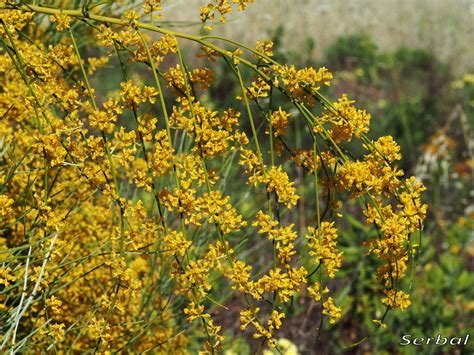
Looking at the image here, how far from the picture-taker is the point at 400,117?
5496 mm

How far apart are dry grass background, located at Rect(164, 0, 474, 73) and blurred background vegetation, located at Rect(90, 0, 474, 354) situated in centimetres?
2

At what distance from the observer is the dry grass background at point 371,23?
8242mm

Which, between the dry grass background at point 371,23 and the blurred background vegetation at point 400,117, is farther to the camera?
the dry grass background at point 371,23

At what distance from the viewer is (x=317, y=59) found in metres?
8.07

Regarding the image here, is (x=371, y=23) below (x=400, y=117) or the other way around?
the other way around

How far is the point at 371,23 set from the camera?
941cm

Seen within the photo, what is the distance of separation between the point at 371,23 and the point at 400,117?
4.31 metres

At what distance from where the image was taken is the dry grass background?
8.24 meters

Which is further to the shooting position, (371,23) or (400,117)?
(371,23)

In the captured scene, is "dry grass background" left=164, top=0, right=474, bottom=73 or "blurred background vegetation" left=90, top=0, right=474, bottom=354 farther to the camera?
"dry grass background" left=164, top=0, right=474, bottom=73

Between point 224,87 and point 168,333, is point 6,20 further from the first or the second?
point 224,87

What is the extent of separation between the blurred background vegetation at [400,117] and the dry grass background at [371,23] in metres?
0.02

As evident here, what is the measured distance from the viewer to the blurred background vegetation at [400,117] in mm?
3297

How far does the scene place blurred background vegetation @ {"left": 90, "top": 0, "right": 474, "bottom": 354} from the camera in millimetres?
3297
